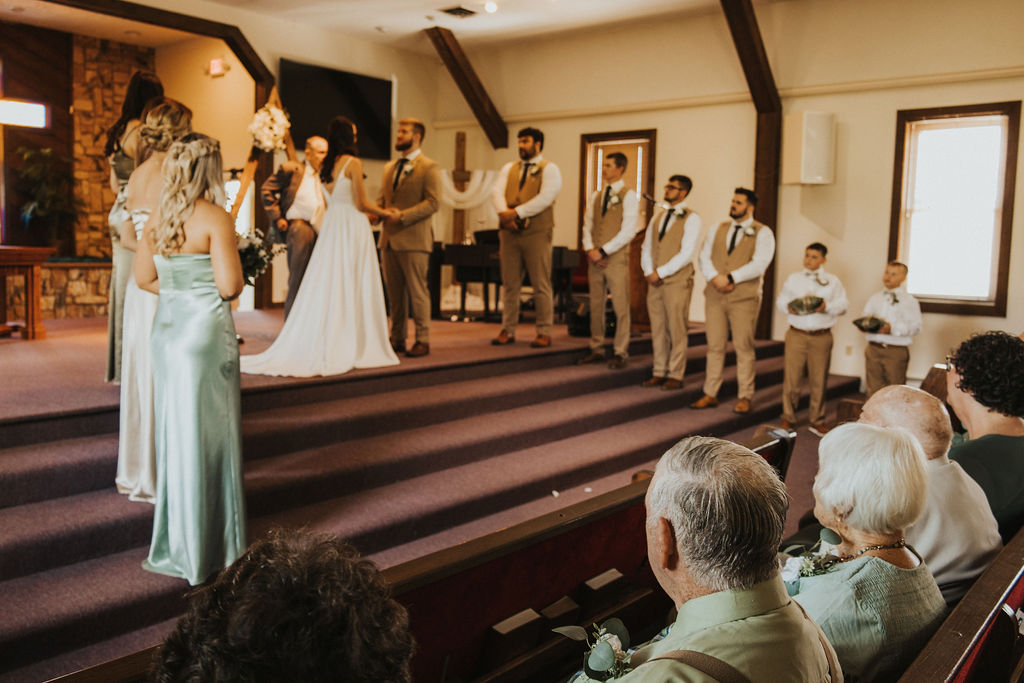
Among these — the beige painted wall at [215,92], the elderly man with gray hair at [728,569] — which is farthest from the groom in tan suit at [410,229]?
the elderly man with gray hair at [728,569]

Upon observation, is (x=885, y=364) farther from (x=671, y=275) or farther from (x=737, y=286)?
(x=671, y=275)

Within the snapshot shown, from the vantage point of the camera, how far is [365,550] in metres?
3.76

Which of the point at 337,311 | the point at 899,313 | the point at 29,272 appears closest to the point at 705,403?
the point at 899,313

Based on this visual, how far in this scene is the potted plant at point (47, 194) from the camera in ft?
34.3

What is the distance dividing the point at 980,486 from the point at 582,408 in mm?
3594

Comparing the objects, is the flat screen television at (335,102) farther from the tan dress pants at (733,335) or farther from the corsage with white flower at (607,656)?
the corsage with white flower at (607,656)

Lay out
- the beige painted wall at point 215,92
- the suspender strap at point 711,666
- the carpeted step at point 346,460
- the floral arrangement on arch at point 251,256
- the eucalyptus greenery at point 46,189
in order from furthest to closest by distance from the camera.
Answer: the eucalyptus greenery at point 46,189, the beige painted wall at point 215,92, the floral arrangement on arch at point 251,256, the carpeted step at point 346,460, the suspender strap at point 711,666

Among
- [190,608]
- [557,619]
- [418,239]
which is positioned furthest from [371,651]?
[418,239]

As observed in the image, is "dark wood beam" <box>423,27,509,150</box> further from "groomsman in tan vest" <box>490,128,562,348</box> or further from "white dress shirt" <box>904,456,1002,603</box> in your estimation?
"white dress shirt" <box>904,456,1002,603</box>

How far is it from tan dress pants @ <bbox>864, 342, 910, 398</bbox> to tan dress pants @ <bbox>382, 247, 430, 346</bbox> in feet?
12.1

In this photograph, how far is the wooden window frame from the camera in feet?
24.6

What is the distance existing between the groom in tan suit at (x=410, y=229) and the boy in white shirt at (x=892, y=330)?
3633 millimetres

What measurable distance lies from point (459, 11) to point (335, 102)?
197 centimetres

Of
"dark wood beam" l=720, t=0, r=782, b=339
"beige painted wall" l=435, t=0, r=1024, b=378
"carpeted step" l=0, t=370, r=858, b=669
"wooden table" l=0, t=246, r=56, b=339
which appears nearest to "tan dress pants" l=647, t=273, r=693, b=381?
"carpeted step" l=0, t=370, r=858, b=669
